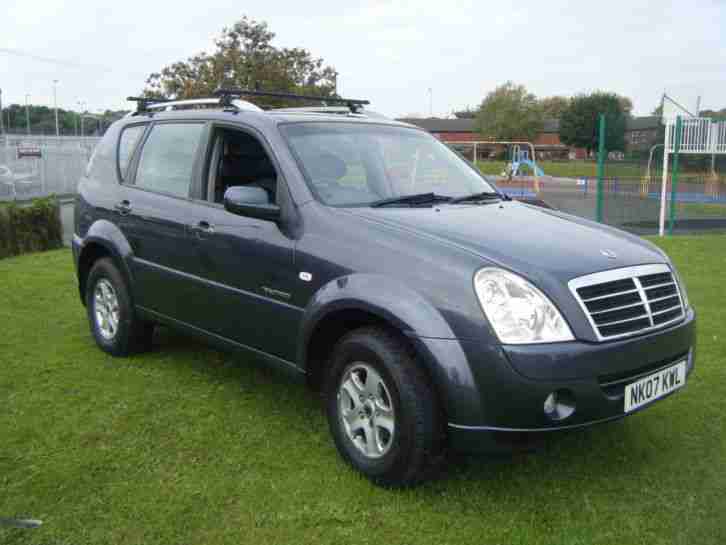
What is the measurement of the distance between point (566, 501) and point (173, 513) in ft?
5.98

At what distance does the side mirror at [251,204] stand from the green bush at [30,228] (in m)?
8.57

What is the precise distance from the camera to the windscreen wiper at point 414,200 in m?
4.05

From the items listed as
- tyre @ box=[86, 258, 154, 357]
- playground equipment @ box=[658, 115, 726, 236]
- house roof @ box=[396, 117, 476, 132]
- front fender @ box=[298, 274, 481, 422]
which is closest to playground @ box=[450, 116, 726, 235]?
playground equipment @ box=[658, 115, 726, 236]

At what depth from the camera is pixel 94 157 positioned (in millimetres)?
5949

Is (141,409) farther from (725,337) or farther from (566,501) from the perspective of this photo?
(725,337)

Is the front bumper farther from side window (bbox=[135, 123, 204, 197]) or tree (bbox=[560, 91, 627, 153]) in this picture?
tree (bbox=[560, 91, 627, 153])

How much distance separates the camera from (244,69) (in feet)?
77.8

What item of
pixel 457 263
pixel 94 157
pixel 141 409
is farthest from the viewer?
pixel 94 157

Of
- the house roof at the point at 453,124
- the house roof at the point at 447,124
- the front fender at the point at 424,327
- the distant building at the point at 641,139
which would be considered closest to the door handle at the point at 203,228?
the front fender at the point at 424,327

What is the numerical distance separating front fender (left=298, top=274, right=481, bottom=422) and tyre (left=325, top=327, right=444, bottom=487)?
103mm

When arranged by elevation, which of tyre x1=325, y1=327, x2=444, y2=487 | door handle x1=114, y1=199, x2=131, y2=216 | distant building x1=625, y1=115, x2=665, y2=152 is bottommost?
tyre x1=325, y1=327, x2=444, y2=487

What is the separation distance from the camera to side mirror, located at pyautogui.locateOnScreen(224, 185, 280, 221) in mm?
3916

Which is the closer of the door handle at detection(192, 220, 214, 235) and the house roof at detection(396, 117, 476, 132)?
the door handle at detection(192, 220, 214, 235)

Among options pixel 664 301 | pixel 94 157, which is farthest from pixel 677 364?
pixel 94 157
